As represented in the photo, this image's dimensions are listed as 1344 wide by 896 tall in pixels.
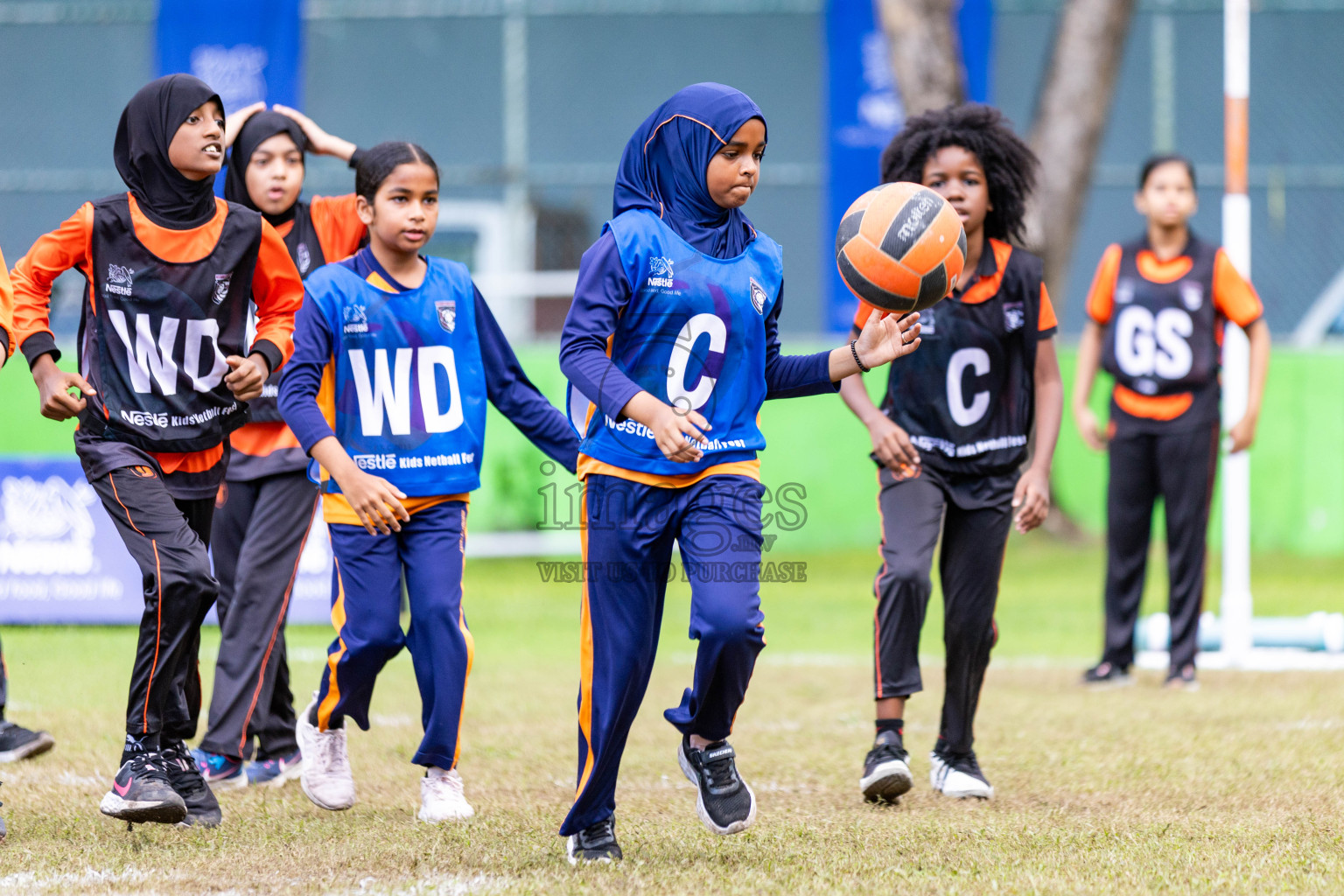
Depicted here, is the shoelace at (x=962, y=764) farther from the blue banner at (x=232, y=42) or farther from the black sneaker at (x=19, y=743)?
the blue banner at (x=232, y=42)

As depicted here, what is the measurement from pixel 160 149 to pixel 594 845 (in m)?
2.56

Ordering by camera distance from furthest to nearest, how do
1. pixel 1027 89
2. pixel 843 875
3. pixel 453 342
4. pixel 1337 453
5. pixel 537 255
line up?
pixel 1027 89
pixel 537 255
pixel 1337 453
pixel 453 342
pixel 843 875

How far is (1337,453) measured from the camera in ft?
45.2

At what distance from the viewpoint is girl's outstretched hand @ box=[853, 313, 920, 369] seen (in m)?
4.26

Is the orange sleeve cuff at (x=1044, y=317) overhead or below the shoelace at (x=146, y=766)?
overhead

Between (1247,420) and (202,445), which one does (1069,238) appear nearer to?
(1247,420)

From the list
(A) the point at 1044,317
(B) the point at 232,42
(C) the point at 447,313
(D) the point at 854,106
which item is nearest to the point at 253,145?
(C) the point at 447,313

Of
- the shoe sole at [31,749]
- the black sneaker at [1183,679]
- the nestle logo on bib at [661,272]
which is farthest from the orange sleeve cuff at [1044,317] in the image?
the shoe sole at [31,749]

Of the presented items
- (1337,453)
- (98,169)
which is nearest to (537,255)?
(98,169)

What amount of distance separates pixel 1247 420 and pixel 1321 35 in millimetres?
11937

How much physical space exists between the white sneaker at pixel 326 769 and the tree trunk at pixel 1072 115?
1036cm

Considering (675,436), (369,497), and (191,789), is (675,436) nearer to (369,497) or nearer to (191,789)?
(369,497)

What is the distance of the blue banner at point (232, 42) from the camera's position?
12789 millimetres

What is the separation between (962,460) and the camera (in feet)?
17.4
